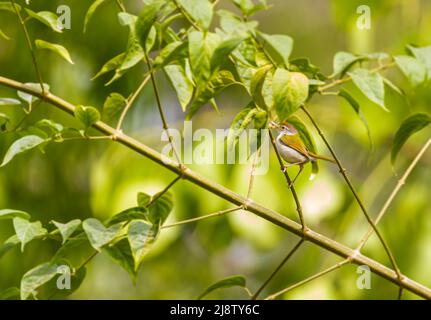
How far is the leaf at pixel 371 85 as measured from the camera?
0.88 m

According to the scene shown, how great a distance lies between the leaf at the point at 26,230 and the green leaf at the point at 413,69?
51 cm

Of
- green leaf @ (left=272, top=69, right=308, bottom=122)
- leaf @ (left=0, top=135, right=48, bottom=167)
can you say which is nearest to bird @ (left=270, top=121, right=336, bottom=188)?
green leaf @ (left=272, top=69, right=308, bottom=122)

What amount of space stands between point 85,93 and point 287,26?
1.45 meters

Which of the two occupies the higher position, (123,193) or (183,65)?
(183,65)

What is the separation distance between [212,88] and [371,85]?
209 millimetres

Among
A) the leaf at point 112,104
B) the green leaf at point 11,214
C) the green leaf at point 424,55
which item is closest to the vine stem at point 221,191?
the leaf at point 112,104

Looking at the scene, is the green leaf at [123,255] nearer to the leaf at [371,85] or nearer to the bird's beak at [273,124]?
the bird's beak at [273,124]

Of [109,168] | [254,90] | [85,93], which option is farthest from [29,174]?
[254,90]

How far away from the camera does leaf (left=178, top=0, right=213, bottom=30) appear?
0.70 metres

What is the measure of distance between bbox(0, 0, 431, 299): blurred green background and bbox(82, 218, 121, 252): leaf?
0.33 m

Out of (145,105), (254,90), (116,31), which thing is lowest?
(145,105)

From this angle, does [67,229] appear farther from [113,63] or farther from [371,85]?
[371,85]

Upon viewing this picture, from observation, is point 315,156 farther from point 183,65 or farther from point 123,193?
point 123,193
